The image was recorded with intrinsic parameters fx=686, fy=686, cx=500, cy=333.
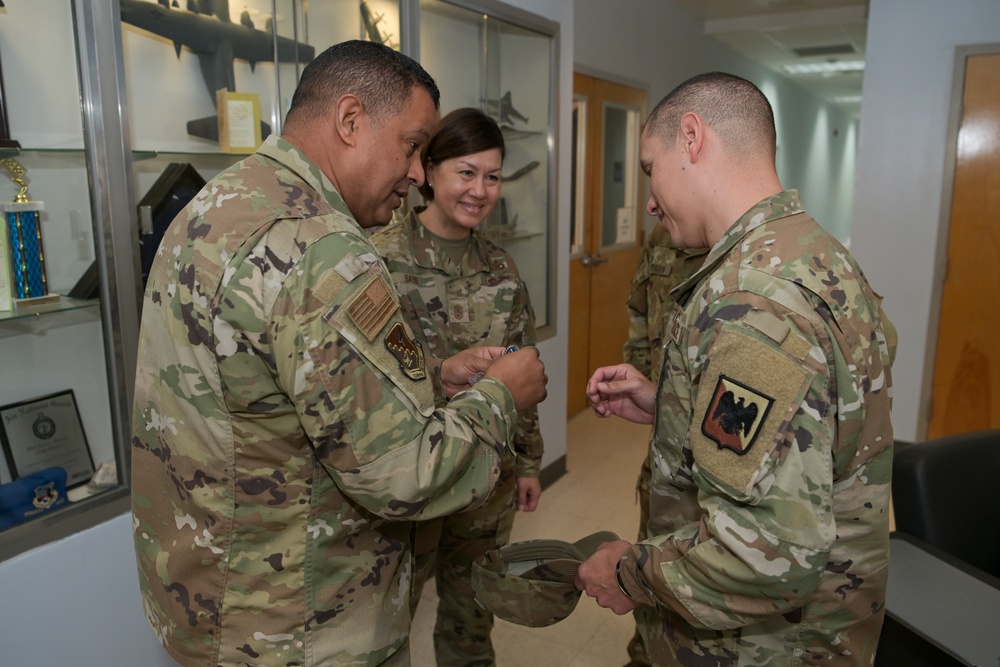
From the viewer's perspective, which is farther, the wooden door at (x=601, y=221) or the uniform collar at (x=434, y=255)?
the wooden door at (x=601, y=221)

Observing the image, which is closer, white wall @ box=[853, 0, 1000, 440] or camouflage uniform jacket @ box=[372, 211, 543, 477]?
camouflage uniform jacket @ box=[372, 211, 543, 477]

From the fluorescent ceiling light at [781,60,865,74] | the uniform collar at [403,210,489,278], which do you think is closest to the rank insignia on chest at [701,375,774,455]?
the uniform collar at [403,210,489,278]

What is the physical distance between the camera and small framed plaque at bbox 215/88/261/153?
2.01 metres

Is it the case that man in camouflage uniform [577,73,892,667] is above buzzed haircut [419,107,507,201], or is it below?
below

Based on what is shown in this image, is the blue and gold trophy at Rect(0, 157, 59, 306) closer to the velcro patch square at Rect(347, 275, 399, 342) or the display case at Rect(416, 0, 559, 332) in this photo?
the velcro patch square at Rect(347, 275, 399, 342)

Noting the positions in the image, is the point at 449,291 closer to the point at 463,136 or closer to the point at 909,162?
the point at 463,136

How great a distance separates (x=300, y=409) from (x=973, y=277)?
4.23 metres

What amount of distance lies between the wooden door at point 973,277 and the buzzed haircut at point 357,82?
392 centimetres

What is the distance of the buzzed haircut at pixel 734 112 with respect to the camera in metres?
1.09

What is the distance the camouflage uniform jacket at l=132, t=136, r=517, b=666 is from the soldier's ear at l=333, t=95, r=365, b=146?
3.1 inches

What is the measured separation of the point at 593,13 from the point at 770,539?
4336mm

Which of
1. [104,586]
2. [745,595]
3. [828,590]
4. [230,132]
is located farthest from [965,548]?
[230,132]

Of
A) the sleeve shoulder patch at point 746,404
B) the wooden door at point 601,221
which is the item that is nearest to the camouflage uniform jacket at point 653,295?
the sleeve shoulder patch at point 746,404

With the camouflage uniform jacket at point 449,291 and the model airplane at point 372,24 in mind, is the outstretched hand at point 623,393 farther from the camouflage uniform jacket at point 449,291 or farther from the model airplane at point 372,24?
the model airplane at point 372,24
